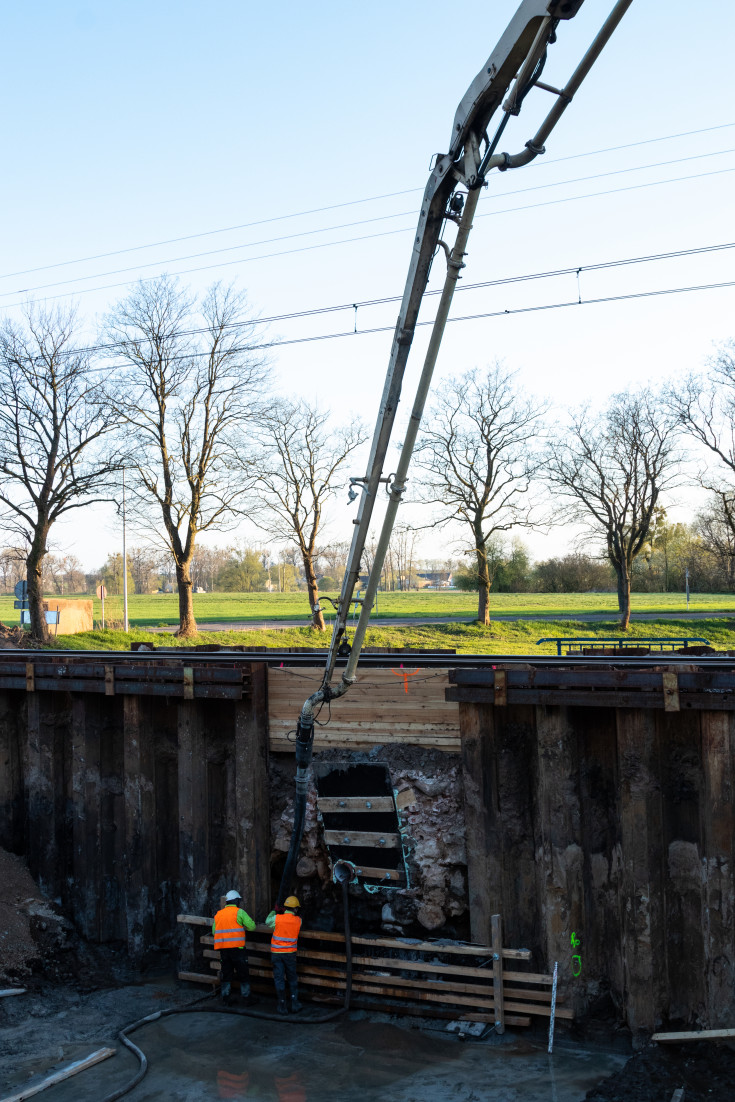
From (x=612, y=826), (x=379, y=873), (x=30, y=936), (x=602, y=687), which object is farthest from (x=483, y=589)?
(x=602, y=687)

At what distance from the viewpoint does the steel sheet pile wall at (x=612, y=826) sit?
8516mm

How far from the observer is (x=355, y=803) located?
10.3 meters

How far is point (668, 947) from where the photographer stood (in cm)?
877

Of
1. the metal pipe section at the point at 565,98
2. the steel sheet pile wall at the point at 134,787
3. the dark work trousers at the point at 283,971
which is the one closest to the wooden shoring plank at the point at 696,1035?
the dark work trousers at the point at 283,971

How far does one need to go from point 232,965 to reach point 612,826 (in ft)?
16.0

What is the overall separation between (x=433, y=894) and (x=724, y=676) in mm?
4218

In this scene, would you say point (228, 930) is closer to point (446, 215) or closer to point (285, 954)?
point (285, 954)

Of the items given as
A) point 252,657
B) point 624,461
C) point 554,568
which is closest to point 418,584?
point 554,568

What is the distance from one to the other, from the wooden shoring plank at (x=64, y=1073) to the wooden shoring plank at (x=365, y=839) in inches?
126

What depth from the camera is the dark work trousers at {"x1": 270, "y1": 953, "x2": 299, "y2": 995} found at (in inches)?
386

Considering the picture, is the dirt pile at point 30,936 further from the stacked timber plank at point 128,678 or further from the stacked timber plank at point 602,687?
the stacked timber plank at point 602,687

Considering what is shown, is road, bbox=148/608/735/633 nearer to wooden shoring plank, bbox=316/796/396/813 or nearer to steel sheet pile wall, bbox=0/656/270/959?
steel sheet pile wall, bbox=0/656/270/959

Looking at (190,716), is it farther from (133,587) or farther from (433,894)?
(133,587)

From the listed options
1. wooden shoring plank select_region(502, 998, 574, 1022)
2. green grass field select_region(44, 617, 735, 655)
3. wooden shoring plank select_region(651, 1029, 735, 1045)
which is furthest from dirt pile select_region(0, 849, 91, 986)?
green grass field select_region(44, 617, 735, 655)
